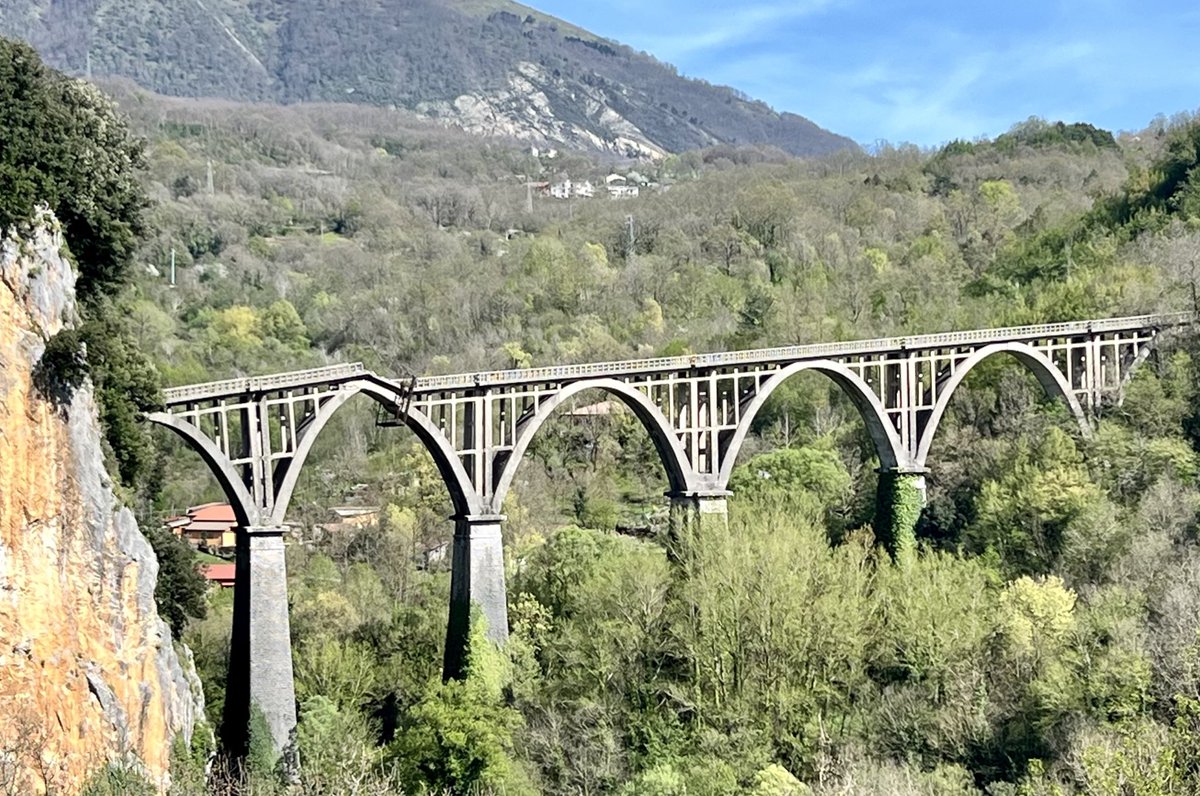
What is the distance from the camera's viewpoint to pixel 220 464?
125 feet

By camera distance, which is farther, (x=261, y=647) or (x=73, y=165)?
(x=261, y=647)

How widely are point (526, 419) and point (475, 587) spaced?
5.44 metres

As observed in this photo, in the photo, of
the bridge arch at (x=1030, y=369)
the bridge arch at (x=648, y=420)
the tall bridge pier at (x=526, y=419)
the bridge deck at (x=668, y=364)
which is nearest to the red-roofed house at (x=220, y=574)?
the tall bridge pier at (x=526, y=419)

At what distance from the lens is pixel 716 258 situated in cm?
9944

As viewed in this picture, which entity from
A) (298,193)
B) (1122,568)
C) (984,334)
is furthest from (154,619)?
(298,193)

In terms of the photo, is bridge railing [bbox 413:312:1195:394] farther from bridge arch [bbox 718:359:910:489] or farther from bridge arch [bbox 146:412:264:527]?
bridge arch [bbox 146:412:264:527]

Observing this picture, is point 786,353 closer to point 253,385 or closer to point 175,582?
point 253,385

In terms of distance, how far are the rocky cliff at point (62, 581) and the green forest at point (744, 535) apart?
0.94 meters

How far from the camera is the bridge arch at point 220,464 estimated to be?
123 feet

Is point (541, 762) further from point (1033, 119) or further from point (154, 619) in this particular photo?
point (1033, 119)

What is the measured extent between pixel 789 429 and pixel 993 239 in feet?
106

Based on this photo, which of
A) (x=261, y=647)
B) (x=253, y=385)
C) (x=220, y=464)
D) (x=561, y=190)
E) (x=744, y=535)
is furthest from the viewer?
(x=561, y=190)

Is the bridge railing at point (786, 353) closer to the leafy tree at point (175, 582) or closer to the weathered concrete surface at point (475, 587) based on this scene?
the weathered concrete surface at point (475, 587)

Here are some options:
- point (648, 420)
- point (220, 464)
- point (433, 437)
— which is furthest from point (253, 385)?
point (648, 420)
